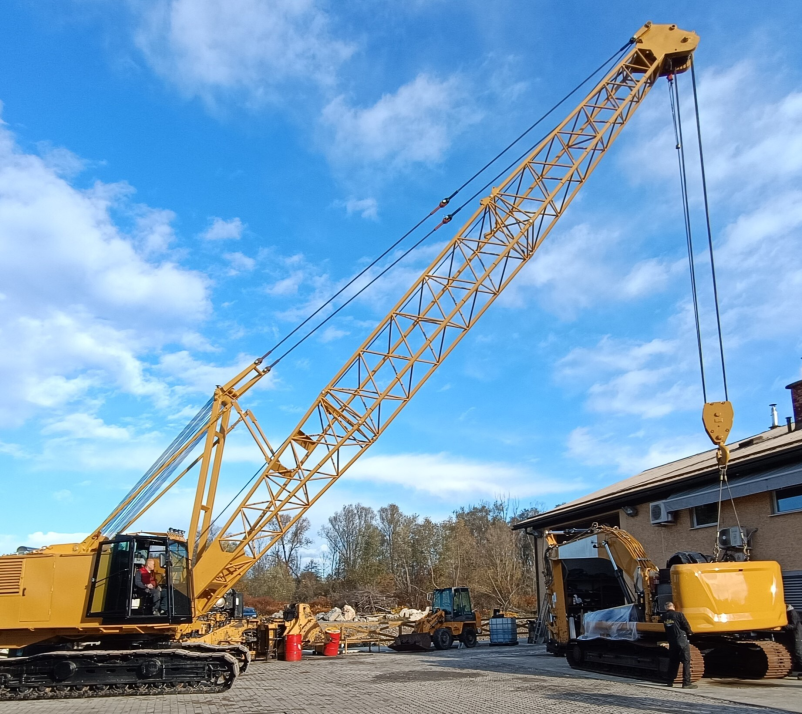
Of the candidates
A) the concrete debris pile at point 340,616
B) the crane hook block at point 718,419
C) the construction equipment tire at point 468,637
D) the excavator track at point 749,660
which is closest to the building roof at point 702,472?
the crane hook block at point 718,419

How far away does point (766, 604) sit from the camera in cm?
1237

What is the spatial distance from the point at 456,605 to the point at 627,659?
531 inches

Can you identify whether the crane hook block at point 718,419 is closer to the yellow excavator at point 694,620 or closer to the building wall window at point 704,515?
the yellow excavator at point 694,620

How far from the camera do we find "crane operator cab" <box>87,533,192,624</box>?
13.7 m

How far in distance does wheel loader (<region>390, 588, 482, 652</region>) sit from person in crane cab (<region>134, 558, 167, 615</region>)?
1212cm

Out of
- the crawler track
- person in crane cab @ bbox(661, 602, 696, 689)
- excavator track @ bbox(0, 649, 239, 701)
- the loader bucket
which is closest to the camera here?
person in crane cab @ bbox(661, 602, 696, 689)

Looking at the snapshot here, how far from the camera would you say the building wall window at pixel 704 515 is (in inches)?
689

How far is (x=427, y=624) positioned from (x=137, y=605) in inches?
531

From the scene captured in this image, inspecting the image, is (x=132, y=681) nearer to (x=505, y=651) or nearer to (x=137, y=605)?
(x=137, y=605)

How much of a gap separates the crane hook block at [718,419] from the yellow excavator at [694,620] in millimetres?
2290

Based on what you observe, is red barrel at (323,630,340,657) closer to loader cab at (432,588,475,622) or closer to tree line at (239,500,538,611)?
loader cab at (432,588,475,622)

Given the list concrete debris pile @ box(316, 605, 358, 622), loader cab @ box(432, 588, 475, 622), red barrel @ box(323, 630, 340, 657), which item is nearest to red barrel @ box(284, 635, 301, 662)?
red barrel @ box(323, 630, 340, 657)

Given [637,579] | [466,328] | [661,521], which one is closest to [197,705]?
[637,579]

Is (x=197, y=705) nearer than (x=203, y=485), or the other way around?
(x=197, y=705)
